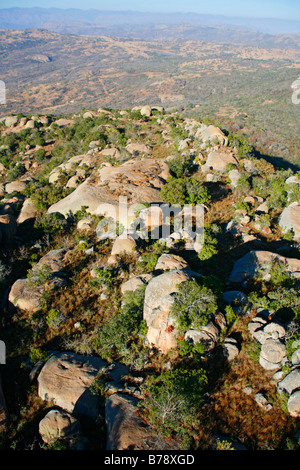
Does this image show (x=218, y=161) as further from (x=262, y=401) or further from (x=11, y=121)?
(x=11, y=121)

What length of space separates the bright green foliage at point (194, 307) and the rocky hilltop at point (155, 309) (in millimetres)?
67

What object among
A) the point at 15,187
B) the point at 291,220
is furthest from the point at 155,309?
the point at 15,187

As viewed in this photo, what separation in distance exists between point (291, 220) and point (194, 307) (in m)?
13.9

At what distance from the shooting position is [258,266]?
1622 cm

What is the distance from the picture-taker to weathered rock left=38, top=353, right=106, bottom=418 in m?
11.1

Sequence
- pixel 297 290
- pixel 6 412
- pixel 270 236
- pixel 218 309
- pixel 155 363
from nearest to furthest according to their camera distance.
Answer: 1. pixel 6 412
2. pixel 155 363
3. pixel 218 309
4. pixel 297 290
5. pixel 270 236

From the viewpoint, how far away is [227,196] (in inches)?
991

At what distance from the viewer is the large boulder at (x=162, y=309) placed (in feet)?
40.0

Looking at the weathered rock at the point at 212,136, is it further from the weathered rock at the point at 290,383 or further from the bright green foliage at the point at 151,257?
the weathered rock at the point at 290,383

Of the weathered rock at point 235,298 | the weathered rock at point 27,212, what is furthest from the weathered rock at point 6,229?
the weathered rock at point 235,298

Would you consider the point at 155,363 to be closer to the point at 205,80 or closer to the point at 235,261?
the point at 235,261

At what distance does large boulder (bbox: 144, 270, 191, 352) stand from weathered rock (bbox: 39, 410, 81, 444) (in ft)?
15.2

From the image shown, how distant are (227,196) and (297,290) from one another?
1338 cm
